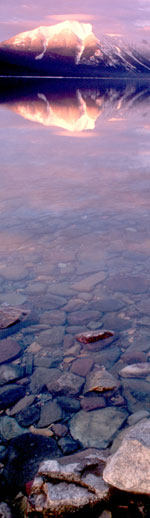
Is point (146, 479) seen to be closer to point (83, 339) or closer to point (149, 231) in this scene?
point (83, 339)

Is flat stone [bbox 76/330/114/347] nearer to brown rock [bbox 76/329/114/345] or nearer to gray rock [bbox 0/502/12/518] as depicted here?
brown rock [bbox 76/329/114/345]

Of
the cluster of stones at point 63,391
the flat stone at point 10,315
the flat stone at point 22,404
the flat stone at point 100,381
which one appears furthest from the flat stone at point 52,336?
the flat stone at point 22,404

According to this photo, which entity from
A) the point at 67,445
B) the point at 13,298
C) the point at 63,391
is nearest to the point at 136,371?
the point at 63,391

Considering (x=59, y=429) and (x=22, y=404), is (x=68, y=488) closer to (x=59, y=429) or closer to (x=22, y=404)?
(x=59, y=429)

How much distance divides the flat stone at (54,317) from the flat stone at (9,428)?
2.25m

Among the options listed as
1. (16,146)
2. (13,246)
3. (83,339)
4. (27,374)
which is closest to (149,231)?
(13,246)

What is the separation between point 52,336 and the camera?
21.4 ft

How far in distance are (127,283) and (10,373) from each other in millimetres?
3341

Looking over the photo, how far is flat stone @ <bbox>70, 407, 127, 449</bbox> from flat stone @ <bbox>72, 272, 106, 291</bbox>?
3204 millimetres

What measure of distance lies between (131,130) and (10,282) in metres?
25.4

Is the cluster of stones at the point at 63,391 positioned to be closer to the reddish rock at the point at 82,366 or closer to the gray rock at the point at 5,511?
the reddish rock at the point at 82,366

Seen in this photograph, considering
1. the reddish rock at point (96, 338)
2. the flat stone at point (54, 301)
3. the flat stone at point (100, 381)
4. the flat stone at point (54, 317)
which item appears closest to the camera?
the flat stone at point (100, 381)

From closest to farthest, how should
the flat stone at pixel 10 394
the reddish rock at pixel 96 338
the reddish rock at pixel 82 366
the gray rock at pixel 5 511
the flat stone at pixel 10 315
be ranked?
the gray rock at pixel 5 511, the flat stone at pixel 10 394, the reddish rock at pixel 82 366, the reddish rock at pixel 96 338, the flat stone at pixel 10 315

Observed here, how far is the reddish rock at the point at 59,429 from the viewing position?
181 inches
